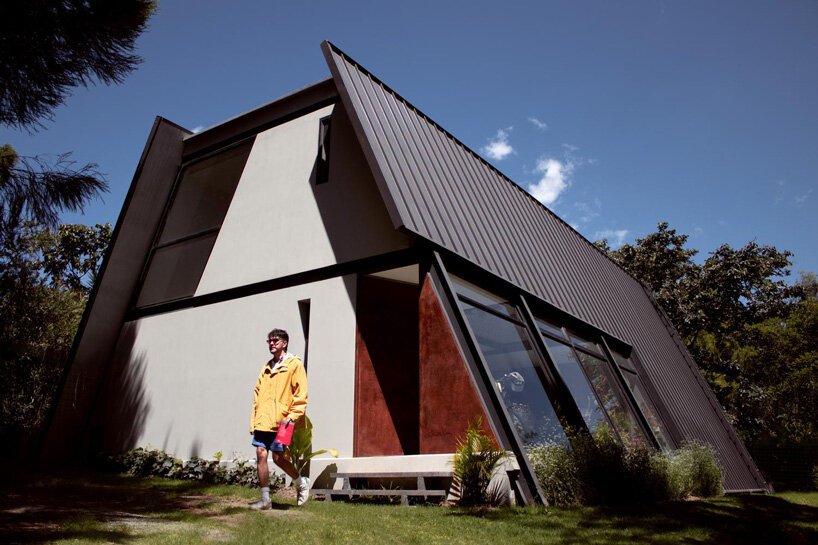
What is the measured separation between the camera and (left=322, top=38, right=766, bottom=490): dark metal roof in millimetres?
9289

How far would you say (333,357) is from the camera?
9633 millimetres

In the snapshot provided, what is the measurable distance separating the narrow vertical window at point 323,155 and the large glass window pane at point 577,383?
4.98 metres

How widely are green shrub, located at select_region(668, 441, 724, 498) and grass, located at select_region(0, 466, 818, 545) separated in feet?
8.42

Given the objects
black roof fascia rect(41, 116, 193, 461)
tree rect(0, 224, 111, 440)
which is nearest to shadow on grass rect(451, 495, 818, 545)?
black roof fascia rect(41, 116, 193, 461)

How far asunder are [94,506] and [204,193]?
8.32 metres

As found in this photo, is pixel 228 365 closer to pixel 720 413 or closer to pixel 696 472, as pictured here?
pixel 696 472

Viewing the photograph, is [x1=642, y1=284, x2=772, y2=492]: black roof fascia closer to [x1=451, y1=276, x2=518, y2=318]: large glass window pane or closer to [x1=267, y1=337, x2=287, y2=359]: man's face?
[x1=451, y1=276, x2=518, y2=318]: large glass window pane

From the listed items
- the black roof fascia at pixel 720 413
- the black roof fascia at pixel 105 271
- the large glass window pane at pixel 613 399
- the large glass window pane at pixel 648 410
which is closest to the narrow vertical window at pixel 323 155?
the black roof fascia at pixel 105 271

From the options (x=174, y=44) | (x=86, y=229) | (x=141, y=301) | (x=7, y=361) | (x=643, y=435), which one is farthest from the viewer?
(x=86, y=229)

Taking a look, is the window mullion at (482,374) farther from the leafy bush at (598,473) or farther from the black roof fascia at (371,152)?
the black roof fascia at (371,152)

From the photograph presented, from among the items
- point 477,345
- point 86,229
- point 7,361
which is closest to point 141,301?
point 7,361

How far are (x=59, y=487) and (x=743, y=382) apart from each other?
2778cm

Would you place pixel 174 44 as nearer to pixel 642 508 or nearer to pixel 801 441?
pixel 642 508

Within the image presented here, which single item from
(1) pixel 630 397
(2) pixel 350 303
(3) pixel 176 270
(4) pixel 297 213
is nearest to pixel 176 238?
(3) pixel 176 270
